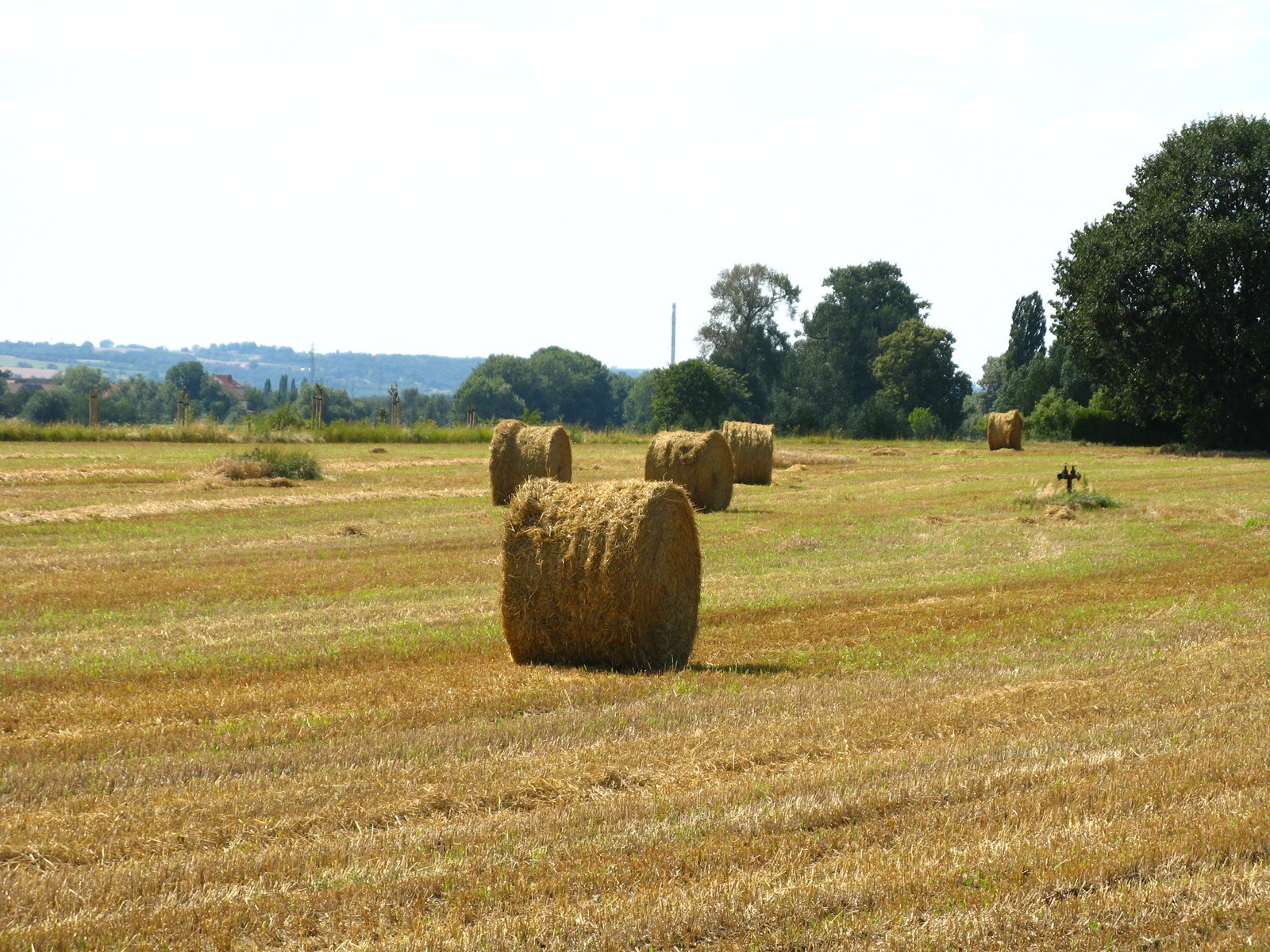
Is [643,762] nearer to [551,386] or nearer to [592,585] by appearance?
[592,585]

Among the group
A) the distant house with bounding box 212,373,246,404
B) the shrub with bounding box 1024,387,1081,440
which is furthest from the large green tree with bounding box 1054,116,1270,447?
the distant house with bounding box 212,373,246,404

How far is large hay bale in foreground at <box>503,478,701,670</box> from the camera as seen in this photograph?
37.2 ft

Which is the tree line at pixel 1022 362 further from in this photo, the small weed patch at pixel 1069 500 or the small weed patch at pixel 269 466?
the small weed patch at pixel 1069 500

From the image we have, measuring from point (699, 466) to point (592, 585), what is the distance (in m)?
13.7

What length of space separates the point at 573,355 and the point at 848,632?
14742cm

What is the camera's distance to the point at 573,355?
522ft

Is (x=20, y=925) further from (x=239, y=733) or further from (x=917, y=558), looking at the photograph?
(x=917, y=558)

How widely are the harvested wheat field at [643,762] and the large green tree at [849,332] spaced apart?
8526cm

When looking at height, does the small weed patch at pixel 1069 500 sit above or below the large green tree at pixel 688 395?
below

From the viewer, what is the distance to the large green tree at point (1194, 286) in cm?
4500

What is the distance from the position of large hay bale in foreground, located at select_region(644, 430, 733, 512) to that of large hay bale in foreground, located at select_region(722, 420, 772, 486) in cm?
580

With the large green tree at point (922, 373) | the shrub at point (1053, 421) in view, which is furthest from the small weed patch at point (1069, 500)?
the large green tree at point (922, 373)

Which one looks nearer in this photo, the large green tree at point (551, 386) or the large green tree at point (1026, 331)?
the large green tree at point (1026, 331)

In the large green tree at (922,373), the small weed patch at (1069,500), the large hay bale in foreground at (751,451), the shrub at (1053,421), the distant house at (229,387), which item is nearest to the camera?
the small weed patch at (1069,500)
